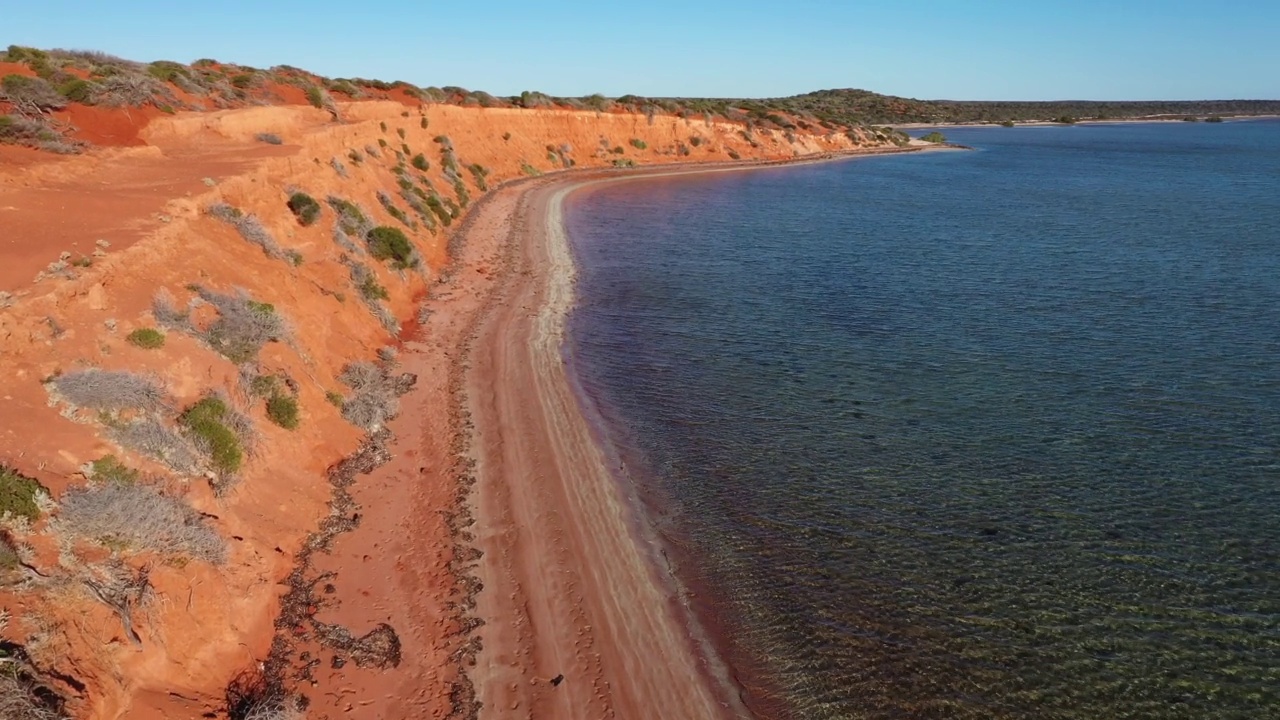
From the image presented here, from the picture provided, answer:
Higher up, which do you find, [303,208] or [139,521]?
[303,208]

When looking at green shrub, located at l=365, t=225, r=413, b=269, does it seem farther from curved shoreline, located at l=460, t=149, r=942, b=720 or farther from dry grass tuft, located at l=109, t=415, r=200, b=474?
dry grass tuft, located at l=109, t=415, r=200, b=474

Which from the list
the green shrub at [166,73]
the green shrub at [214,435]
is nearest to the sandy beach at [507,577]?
the green shrub at [214,435]

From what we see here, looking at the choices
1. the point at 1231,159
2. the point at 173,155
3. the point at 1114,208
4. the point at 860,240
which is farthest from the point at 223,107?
the point at 1231,159

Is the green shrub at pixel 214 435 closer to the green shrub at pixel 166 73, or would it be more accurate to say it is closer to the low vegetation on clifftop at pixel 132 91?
the low vegetation on clifftop at pixel 132 91

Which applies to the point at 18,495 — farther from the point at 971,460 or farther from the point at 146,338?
the point at 971,460

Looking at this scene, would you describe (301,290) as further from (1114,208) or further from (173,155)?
(1114,208)

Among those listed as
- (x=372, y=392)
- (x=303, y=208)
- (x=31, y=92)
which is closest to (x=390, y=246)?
(x=303, y=208)
